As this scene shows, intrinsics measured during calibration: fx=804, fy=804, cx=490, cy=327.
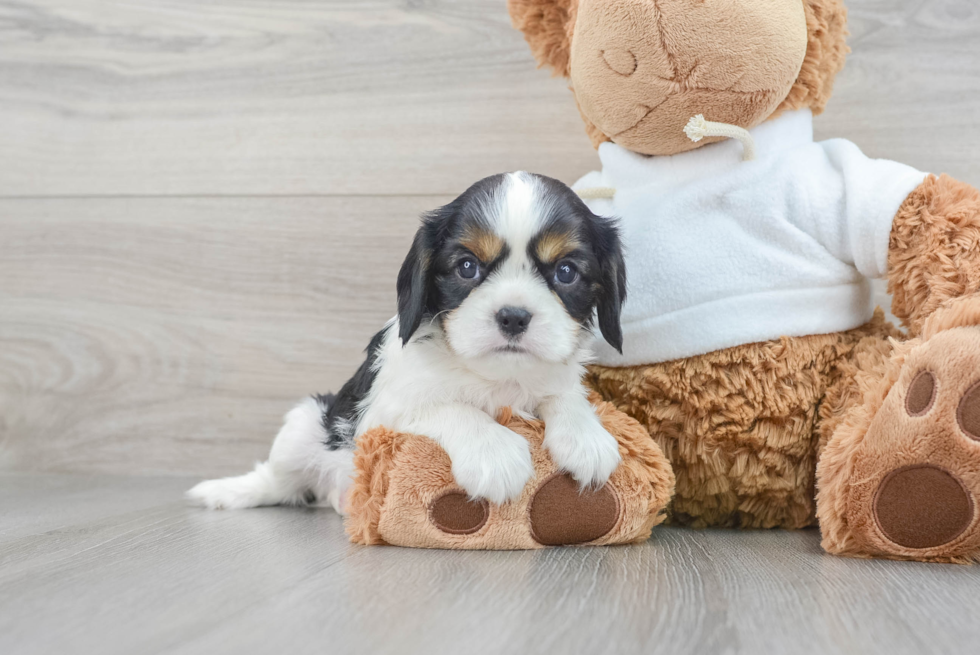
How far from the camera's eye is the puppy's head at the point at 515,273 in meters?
1.29

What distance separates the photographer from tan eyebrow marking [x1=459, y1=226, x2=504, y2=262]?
4.42 ft

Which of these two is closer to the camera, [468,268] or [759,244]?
[468,268]

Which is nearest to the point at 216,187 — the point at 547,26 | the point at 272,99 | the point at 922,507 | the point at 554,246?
the point at 272,99

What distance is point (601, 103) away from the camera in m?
1.51

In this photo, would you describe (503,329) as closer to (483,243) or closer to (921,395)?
(483,243)

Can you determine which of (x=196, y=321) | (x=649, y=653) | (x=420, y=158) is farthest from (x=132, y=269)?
(x=649, y=653)

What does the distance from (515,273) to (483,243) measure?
0.07 meters

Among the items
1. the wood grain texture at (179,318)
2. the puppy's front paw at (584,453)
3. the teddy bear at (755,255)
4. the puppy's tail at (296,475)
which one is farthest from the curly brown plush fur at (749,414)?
the wood grain texture at (179,318)

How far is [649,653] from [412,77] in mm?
1844

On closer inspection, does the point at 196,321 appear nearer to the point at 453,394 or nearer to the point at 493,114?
the point at 493,114

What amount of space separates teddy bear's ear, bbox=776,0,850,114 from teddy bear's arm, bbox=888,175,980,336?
0.92 feet

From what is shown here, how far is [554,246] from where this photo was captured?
136 centimetres

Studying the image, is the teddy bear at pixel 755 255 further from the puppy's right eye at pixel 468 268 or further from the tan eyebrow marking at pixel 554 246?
the puppy's right eye at pixel 468 268

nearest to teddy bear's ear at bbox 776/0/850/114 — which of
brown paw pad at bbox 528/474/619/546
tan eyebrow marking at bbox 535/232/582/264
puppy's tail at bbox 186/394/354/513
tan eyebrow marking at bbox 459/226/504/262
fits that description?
tan eyebrow marking at bbox 535/232/582/264
